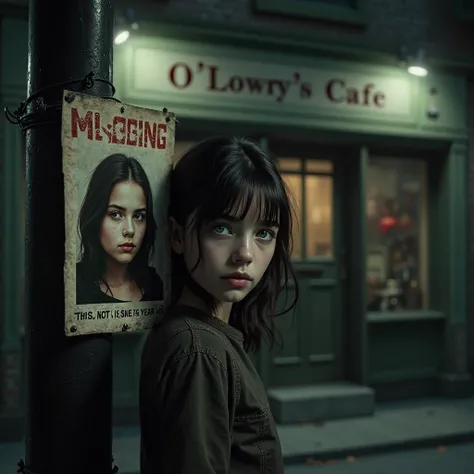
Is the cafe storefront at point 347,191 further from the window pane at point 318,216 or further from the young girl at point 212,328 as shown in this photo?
the young girl at point 212,328

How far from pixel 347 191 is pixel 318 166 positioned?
44 cm

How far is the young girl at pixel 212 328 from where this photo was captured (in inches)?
54.7

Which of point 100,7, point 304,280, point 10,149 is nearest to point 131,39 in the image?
point 10,149

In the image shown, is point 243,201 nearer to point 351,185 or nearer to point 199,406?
point 199,406

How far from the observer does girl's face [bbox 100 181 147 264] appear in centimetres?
146

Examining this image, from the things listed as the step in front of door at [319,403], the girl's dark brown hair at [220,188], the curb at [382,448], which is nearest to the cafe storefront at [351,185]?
the step in front of door at [319,403]

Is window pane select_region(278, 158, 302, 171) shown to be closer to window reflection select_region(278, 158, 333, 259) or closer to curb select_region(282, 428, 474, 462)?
window reflection select_region(278, 158, 333, 259)

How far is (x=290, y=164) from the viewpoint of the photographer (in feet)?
22.8

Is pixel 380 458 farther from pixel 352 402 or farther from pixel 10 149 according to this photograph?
pixel 10 149

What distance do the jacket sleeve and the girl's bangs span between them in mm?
354

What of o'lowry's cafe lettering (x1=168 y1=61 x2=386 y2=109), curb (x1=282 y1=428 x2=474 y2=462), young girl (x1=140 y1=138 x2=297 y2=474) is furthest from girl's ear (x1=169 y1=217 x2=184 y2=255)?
o'lowry's cafe lettering (x1=168 y1=61 x2=386 y2=109)

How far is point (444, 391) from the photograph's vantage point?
293 inches

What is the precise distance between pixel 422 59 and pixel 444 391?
145 inches

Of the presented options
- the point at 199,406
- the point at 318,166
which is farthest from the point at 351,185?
the point at 199,406
